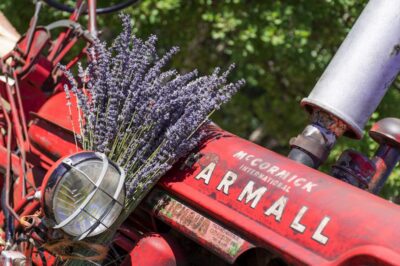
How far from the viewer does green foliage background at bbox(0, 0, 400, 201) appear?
19.1 feet

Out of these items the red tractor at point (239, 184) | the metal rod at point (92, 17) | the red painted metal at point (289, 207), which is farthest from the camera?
the metal rod at point (92, 17)

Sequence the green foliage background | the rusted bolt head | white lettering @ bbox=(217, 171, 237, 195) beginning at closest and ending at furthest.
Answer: white lettering @ bbox=(217, 171, 237, 195) < the rusted bolt head < the green foliage background

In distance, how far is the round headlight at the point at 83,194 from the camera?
2.43 meters

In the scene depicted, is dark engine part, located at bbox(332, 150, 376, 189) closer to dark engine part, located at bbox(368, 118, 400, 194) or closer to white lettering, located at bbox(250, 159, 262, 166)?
dark engine part, located at bbox(368, 118, 400, 194)

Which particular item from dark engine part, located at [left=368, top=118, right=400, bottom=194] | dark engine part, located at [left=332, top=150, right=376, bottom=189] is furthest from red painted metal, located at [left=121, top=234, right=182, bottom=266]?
dark engine part, located at [left=368, top=118, right=400, bottom=194]

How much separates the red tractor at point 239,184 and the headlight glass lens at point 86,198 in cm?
3

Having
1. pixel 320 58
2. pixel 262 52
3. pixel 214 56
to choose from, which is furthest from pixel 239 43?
pixel 214 56

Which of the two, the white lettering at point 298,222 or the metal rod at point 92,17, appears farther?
the metal rod at point 92,17

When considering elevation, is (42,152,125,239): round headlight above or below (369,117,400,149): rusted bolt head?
below

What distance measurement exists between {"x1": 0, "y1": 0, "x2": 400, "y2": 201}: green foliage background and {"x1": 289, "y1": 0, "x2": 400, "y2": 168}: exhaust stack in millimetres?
2641

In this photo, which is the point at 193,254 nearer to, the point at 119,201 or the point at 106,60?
the point at 119,201

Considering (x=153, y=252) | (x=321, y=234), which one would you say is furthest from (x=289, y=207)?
(x=153, y=252)

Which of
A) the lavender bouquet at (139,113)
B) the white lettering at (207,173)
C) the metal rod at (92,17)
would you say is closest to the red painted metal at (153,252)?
the lavender bouquet at (139,113)

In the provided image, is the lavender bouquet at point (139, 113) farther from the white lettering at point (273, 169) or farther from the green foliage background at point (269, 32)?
the green foliage background at point (269, 32)
